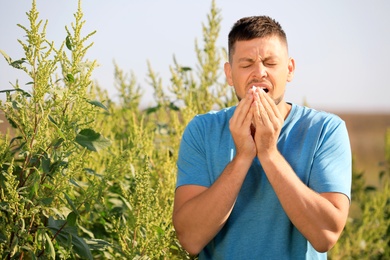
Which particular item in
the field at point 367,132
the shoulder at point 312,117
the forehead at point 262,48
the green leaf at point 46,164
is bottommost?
the field at point 367,132

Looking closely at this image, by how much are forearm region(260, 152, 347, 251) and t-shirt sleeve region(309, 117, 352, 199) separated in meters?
0.08

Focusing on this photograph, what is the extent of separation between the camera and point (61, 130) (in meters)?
3.07

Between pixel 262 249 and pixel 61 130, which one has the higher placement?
pixel 61 130

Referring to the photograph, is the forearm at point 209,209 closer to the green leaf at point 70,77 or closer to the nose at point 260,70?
the nose at point 260,70

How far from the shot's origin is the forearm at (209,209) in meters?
2.86

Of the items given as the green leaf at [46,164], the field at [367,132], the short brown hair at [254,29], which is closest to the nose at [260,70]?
the short brown hair at [254,29]

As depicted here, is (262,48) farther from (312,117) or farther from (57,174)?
(57,174)

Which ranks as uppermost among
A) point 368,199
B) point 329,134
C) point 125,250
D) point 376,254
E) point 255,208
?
point 329,134

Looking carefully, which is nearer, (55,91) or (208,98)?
(55,91)

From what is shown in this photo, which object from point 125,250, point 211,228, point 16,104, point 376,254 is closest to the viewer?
point 211,228

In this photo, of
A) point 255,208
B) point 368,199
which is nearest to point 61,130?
point 255,208

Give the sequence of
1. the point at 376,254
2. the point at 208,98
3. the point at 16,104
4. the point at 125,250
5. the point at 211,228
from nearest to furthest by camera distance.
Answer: the point at 211,228 < the point at 16,104 < the point at 125,250 < the point at 208,98 < the point at 376,254

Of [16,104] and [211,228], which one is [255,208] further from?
[16,104]

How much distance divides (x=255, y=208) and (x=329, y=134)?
0.39 meters
